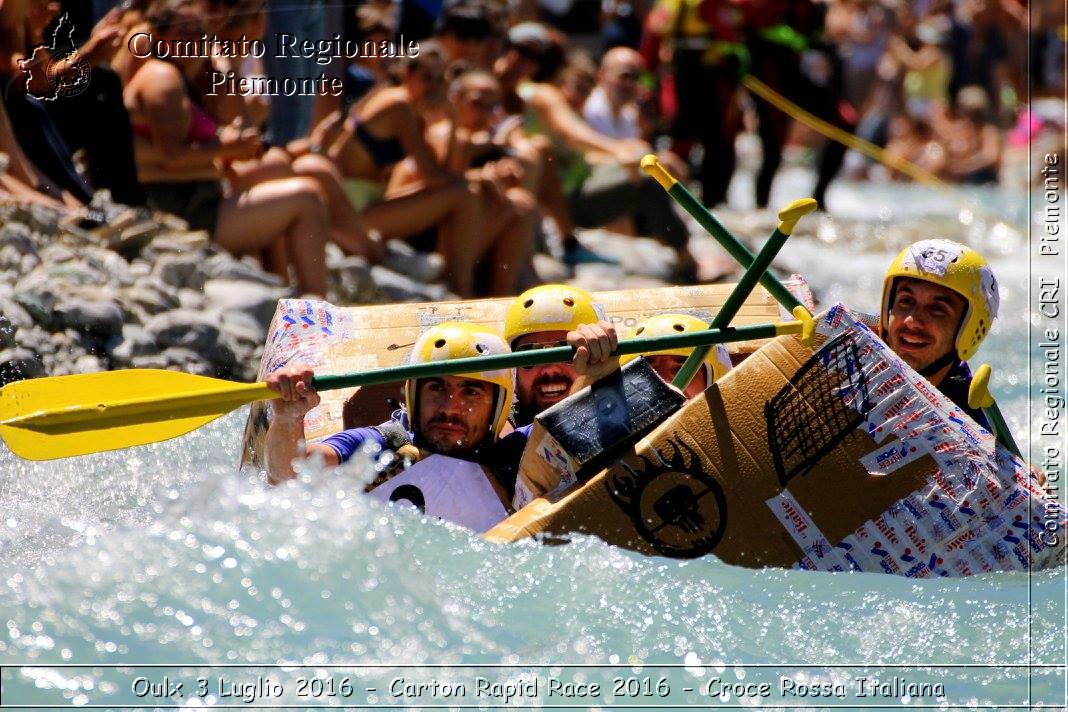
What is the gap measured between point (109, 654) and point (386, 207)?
15.2ft

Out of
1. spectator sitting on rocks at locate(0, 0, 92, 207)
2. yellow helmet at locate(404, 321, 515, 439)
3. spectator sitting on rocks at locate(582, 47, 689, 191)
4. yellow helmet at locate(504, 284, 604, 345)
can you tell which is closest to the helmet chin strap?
yellow helmet at locate(504, 284, 604, 345)

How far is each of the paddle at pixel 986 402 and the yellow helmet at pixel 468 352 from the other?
1.47 meters

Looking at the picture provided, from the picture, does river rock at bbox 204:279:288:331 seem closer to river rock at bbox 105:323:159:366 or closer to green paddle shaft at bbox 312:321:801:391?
river rock at bbox 105:323:159:366

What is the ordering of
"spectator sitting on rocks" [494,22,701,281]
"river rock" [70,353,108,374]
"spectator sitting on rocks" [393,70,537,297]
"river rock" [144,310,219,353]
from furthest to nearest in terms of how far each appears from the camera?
1. "spectator sitting on rocks" [494,22,701,281]
2. "spectator sitting on rocks" [393,70,537,297]
3. "river rock" [144,310,219,353]
4. "river rock" [70,353,108,374]

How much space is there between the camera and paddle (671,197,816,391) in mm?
4652

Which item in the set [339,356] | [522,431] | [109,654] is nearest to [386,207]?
[339,356]

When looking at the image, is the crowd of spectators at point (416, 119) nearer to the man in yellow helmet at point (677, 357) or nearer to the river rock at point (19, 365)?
the river rock at point (19, 365)

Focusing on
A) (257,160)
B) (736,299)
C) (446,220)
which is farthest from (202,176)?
(736,299)

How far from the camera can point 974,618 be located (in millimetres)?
4586

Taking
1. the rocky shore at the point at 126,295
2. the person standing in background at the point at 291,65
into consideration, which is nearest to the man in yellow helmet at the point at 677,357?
the rocky shore at the point at 126,295

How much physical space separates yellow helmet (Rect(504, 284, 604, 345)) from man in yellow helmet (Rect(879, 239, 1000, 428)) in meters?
1.09

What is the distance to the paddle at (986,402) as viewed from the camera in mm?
4808

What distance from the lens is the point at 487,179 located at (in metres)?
8.58

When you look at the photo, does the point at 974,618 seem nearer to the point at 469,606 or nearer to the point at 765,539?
the point at 765,539
